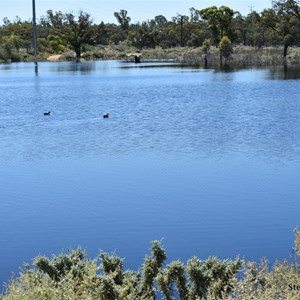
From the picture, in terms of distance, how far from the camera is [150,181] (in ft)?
55.1

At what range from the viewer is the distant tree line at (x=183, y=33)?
249 ft

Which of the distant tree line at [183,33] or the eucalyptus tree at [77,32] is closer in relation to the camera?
the distant tree line at [183,33]

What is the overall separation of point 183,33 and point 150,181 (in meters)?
101

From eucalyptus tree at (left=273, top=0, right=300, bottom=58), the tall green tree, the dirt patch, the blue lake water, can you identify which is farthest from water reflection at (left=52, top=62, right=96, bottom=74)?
the tall green tree

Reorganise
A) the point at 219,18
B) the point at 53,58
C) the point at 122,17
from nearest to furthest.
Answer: the point at 219,18, the point at 53,58, the point at 122,17

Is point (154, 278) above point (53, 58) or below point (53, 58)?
below

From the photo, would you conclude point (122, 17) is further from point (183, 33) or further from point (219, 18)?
point (219, 18)

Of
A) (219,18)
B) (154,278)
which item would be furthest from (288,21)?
(154,278)

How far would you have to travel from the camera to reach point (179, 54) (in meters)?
100

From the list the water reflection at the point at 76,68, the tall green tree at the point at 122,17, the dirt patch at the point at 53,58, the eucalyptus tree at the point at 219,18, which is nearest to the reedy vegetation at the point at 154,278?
the water reflection at the point at 76,68

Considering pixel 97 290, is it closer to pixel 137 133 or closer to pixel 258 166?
pixel 258 166

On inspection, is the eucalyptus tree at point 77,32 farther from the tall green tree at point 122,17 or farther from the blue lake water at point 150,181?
the blue lake water at point 150,181

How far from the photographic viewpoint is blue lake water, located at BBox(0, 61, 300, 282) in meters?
12.3

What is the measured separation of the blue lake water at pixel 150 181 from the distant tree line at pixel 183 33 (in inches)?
1730
